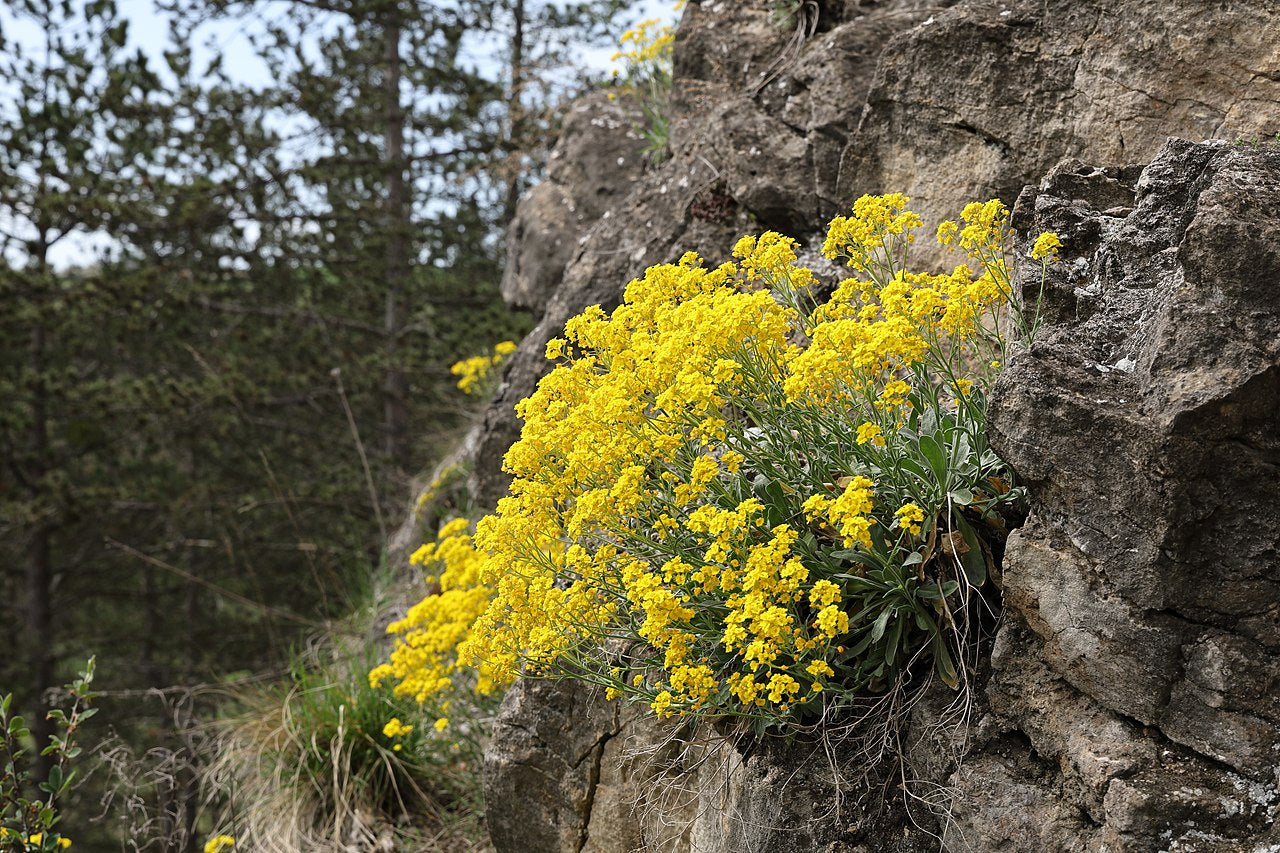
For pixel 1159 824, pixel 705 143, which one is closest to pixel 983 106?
pixel 705 143

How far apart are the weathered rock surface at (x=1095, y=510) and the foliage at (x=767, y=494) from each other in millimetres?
226

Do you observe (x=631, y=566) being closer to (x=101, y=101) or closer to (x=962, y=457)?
(x=962, y=457)

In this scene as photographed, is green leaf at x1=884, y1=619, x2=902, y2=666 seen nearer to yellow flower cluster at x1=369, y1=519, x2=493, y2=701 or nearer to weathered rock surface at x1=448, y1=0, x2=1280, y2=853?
weathered rock surface at x1=448, y1=0, x2=1280, y2=853

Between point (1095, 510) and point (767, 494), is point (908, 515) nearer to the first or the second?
point (1095, 510)

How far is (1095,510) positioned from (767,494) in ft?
3.09

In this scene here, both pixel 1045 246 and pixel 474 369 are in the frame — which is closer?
pixel 1045 246

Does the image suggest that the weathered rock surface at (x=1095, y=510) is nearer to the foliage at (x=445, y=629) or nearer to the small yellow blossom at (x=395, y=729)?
the foliage at (x=445, y=629)

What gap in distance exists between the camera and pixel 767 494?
10.4ft

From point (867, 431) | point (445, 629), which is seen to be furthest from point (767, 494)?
point (445, 629)

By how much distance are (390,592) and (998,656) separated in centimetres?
542

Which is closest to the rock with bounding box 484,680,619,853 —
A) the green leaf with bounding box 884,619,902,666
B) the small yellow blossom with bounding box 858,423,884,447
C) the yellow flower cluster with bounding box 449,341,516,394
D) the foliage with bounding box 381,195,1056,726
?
the foliage with bounding box 381,195,1056,726

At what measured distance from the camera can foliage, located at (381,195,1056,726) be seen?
280cm

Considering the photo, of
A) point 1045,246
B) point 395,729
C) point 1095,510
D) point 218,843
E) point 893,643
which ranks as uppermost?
point 1045,246

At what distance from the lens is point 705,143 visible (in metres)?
5.76
